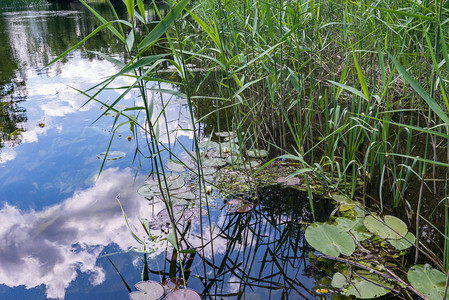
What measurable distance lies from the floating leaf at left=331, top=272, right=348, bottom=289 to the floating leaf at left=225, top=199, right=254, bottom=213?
474mm

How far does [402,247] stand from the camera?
1.17m

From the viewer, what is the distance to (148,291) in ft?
3.34

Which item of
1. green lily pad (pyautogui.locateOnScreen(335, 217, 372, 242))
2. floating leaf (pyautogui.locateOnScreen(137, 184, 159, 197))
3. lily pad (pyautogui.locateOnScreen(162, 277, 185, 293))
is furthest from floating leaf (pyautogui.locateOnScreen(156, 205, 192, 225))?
green lily pad (pyautogui.locateOnScreen(335, 217, 372, 242))

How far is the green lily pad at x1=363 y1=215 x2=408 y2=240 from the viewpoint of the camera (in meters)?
1.21

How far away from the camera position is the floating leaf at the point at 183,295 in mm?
973

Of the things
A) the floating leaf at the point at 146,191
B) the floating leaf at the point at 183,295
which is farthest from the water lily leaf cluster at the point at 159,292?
the floating leaf at the point at 146,191

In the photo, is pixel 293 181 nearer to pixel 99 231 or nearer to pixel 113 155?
pixel 99 231

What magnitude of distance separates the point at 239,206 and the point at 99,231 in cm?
59

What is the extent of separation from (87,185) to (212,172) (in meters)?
0.63

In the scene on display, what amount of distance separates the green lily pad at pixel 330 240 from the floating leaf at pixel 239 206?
0.31 metres

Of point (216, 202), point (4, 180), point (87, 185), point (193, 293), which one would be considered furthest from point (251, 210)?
point (4, 180)

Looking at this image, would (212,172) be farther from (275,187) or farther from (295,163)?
(295,163)

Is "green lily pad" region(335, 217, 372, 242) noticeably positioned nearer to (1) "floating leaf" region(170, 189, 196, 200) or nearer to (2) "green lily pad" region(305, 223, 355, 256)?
(2) "green lily pad" region(305, 223, 355, 256)

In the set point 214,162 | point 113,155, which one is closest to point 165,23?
point 214,162
